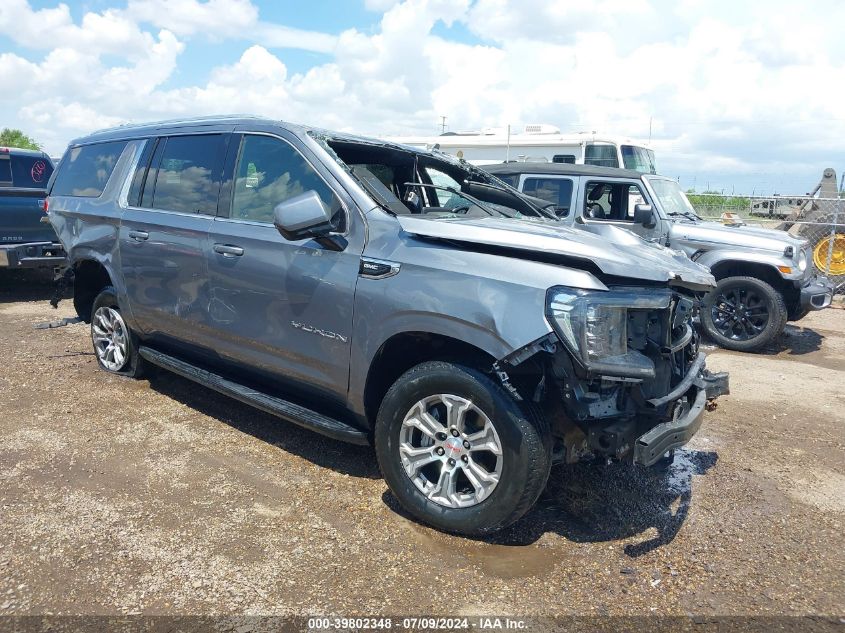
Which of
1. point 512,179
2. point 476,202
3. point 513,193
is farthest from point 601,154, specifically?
point 476,202

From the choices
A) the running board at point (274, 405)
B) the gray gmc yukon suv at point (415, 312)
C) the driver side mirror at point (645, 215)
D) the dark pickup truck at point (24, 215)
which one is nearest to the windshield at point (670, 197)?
the driver side mirror at point (645, 215)

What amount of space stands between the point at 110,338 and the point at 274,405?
8.49ft

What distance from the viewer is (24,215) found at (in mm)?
9016

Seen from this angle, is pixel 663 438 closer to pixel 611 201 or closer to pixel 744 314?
pixel 744 314

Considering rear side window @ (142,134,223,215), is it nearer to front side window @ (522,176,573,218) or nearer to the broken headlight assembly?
the broken headlight assembly

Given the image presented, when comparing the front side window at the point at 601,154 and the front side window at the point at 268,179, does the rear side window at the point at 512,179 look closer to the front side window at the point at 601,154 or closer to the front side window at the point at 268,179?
the front side window at the point at 268,179

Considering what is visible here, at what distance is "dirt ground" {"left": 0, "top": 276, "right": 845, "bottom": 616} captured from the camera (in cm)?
283

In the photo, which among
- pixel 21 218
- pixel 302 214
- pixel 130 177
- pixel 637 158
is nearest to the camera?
pixel 302 214

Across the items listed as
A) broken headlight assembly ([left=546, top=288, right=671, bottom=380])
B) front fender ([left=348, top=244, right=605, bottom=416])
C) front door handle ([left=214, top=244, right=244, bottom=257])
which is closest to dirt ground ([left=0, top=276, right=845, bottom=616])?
front fender ([left=348, top=244, right=605, bottom=416])

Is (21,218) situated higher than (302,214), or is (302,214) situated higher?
(302,214)

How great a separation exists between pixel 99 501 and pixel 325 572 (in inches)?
57.1

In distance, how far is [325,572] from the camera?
9.78 feet

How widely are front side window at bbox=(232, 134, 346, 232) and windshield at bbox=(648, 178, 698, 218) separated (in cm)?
549

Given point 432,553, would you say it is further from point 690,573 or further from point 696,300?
point 696,300
